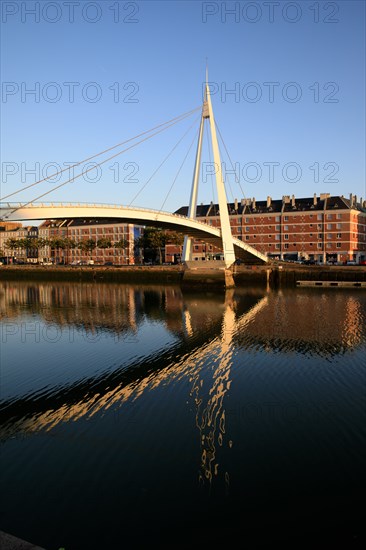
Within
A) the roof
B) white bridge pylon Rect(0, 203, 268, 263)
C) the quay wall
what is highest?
the roof

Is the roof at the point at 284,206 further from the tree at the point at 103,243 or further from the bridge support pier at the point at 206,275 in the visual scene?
the bridge support pier at the point at 206,275

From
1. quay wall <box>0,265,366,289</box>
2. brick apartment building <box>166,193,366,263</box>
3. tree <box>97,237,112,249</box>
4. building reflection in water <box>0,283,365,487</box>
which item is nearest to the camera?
building reflection in water <box>0,283,365,487</box>

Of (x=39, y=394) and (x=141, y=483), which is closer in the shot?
(x=141, y=483)

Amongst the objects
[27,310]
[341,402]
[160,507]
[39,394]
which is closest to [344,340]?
[341,402]

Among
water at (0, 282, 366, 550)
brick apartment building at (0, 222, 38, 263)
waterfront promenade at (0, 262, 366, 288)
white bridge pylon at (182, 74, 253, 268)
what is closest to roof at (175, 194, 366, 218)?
waterfront promenade at (0, 262, 366, 288)

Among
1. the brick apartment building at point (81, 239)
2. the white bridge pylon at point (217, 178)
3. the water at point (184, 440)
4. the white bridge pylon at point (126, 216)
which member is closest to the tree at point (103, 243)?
the brick apartment building at point (81, 239)

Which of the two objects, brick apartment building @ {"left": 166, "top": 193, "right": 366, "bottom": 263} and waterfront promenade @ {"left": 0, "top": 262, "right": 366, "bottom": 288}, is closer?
waterfront promenade @ {"left": 0, "top": 262, "right": 366, "bottom": 288}

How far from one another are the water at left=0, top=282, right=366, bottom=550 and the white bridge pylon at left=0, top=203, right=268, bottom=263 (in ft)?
23.8

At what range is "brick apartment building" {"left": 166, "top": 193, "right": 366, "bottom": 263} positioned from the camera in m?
81.0

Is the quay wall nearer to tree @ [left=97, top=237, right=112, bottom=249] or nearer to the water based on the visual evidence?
tree @ [left=97, top=237, right=112, bottom=249]

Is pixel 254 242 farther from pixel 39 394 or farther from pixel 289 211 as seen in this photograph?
pixel 39 394

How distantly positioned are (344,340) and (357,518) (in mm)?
15622

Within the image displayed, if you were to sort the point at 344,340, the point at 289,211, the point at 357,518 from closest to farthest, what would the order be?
the point at 357,518 < the point at 344,340 < the point at 289,211

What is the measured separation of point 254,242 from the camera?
90.3m
